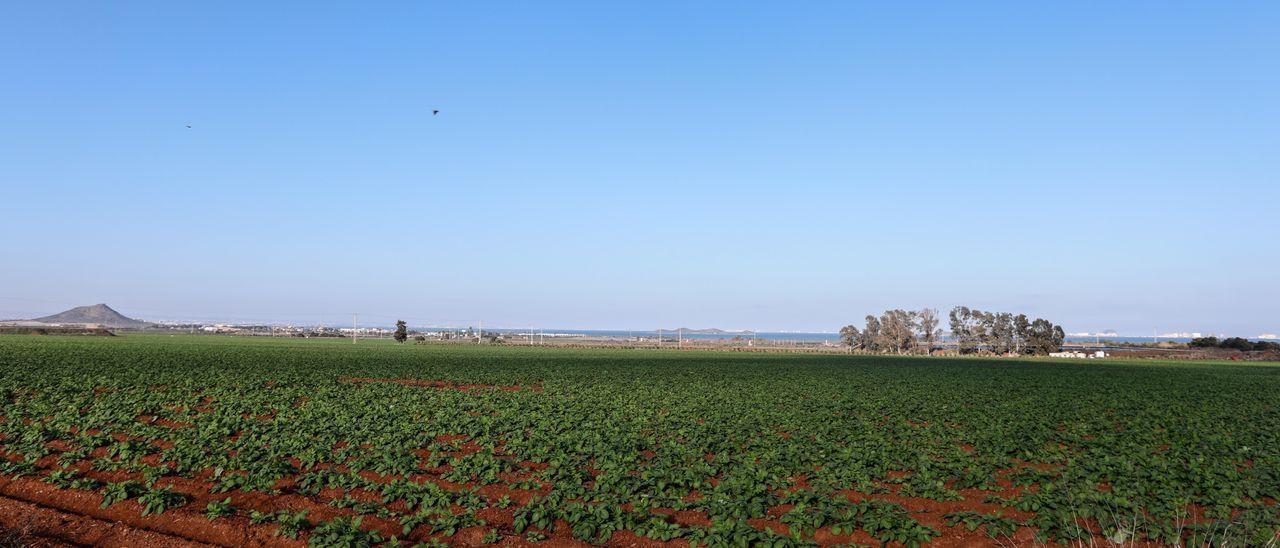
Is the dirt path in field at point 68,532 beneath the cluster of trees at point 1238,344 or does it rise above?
above

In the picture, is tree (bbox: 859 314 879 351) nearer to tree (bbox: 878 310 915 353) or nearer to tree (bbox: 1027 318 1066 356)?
tree (bbox: 878 310 915 353)

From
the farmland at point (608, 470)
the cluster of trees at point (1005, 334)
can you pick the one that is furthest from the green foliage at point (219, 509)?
the cluster of trees at point (1005, 334)

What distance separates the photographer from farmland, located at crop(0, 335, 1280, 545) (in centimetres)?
1195

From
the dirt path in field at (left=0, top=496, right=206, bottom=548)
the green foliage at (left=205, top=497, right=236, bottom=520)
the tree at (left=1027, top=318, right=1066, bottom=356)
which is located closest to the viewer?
the dirt path in field at (left=0, top=496, right=206, bottom=548)

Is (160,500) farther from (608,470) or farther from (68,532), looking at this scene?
(608,470)

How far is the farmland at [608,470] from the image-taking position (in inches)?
471

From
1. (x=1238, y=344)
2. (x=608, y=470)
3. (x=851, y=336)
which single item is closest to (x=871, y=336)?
(x=851, y=336)

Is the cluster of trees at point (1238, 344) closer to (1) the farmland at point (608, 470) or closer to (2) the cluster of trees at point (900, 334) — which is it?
(2) the cluster of trees at point (900, 334)

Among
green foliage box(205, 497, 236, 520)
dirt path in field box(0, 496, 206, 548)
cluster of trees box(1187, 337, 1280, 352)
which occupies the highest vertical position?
green foliage box(205, 497, 236, 520)

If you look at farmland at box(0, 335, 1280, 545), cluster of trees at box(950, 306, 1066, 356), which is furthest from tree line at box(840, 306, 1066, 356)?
farmland at box(0, 335, 1280, 545)

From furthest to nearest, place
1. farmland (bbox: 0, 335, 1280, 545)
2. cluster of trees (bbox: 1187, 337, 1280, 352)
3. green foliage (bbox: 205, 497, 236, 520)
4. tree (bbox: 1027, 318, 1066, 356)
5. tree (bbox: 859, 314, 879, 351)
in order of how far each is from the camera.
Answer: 1. tree (bbox: 859, 314, 879, 351)
2. tree (bbox: 1027, 318, 1066, 356)
3. cluster of trees (bbox: 1187, 337, 1280, 352)
4. green foliage (bbox: 205, 497, 236, 520)
5. farmland (bbox: 0, 335, 1280, 545)

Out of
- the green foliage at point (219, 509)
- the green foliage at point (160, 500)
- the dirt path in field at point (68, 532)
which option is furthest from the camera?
the green foliage at point (160, 500)

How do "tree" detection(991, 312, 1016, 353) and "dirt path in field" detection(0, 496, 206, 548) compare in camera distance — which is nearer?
"dirt path in field" detection(0, 496, 206, 548)

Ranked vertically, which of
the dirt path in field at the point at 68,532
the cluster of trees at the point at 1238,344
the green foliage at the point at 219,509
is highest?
the green foliage at the point at 219,509
